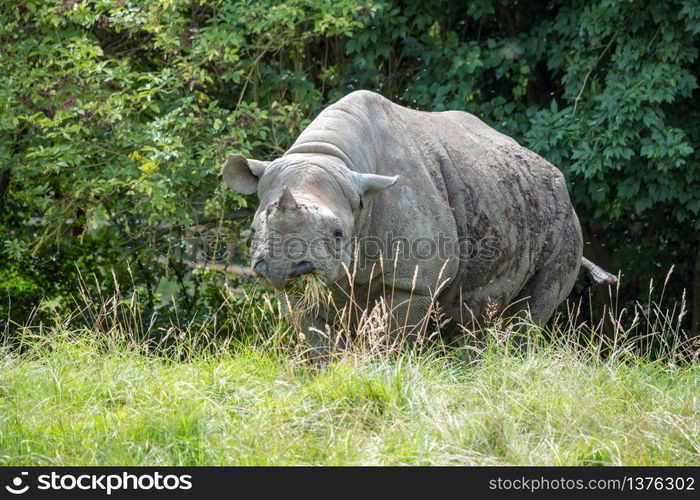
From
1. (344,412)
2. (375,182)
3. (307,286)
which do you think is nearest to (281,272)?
(307,286)

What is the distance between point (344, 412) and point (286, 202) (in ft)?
4.62

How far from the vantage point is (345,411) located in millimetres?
5625

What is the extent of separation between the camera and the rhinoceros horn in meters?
6.35

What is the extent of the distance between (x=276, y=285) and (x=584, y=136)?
4.64 meters

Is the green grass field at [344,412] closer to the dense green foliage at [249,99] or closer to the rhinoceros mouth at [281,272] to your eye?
the rhinoceros mouth at [281,272]

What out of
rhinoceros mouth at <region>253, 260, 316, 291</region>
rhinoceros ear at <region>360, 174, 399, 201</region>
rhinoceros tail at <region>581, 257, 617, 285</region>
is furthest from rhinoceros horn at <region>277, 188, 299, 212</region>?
rhinoceros tail at <region>581, 257, 617, 285</region>

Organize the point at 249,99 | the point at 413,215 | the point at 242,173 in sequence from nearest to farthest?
the point at 242,173
the point at 413,215
the point at 249,99

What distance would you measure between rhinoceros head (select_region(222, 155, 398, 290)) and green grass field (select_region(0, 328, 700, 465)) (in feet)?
1.88

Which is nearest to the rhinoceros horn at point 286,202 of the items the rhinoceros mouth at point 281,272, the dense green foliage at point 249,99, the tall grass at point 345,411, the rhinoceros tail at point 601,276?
the rhinoceros mouth at point 281,272

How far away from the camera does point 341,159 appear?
713 cm

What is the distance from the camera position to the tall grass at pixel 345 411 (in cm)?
520

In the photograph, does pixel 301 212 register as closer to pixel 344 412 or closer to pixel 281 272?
pixel 281 272

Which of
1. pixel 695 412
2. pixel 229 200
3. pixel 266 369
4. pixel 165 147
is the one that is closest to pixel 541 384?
pixel 695 412

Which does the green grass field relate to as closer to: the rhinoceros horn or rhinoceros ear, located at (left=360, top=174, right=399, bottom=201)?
the rhinoceros horn
